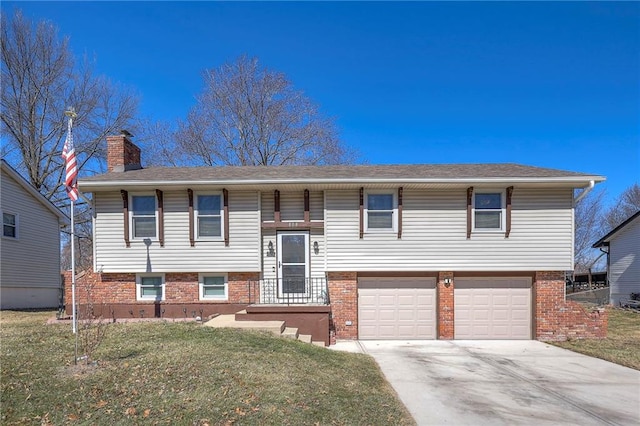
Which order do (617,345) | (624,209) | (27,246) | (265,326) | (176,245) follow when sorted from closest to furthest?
1. (265,326)
2. (617,345)
3. (176,245)
4. (27,246)
5. (624,209)

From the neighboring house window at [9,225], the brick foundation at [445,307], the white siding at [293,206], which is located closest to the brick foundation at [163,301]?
the white siding at [293,206]

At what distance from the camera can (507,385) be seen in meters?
6.47

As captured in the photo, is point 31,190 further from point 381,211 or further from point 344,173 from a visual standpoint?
point 381,211

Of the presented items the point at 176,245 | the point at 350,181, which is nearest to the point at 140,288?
the point at 176,245

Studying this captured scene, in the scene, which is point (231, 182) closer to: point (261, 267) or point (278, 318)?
point (261, 267)

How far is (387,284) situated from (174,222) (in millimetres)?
6264

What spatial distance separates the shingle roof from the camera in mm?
10344

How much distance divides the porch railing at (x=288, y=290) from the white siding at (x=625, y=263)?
Answer: 631 inches

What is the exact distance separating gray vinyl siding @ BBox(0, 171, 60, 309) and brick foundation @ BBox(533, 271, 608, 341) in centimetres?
1699

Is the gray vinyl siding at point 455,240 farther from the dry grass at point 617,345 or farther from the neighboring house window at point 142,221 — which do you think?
the neighboring house window at point 142,221

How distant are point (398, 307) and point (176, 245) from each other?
651 cm

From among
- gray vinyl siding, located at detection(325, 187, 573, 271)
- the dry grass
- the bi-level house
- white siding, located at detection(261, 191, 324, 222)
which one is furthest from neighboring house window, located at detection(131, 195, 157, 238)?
the dry grass

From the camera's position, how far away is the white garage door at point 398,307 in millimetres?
10805

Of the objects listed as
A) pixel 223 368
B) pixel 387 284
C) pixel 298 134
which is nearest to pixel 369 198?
pixel 387 284
